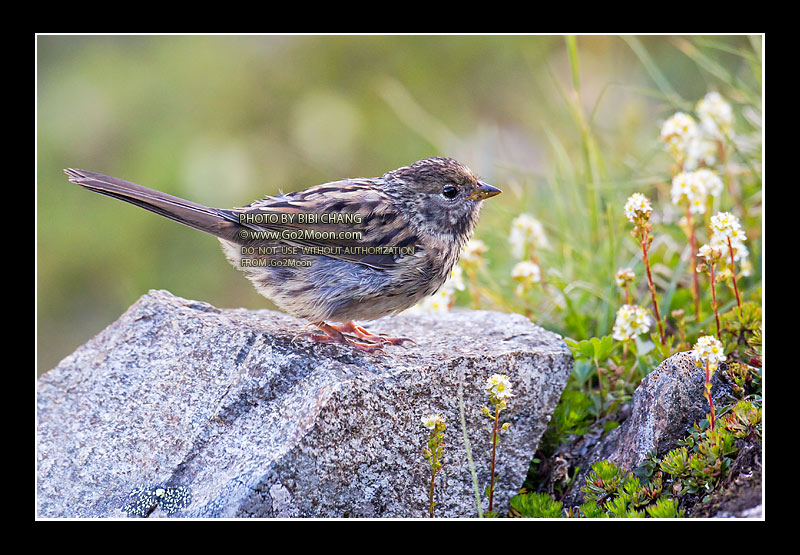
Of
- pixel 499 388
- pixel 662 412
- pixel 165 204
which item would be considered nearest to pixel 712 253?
pixel 662 412

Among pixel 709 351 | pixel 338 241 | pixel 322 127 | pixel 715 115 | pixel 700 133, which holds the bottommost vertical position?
pixel 709 351

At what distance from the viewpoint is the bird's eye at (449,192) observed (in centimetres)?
482

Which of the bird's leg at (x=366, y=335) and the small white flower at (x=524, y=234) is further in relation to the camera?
the small white flower at (x=524, y=234)

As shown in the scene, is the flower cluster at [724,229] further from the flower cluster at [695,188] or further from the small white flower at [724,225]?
the flower cluster at [695,188]

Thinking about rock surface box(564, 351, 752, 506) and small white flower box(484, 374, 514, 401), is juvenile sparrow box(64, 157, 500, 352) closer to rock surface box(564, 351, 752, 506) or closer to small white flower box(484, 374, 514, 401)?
small white flower box(484, 374, 514, 401)

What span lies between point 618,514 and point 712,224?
1575mm

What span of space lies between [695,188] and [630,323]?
1008mm

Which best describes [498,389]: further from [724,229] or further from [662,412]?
[724,229]

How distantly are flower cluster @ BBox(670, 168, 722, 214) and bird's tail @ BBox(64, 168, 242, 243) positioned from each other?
8.75ft

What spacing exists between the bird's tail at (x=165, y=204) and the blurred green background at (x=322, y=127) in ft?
3.64

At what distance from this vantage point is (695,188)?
4.84 meters

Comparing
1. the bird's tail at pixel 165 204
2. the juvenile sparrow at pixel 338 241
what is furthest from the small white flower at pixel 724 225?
the bird's tail at pixel 165 204

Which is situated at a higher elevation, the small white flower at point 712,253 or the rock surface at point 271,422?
the small white flower at point 712,253

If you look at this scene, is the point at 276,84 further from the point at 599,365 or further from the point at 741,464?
the point at 741,464
